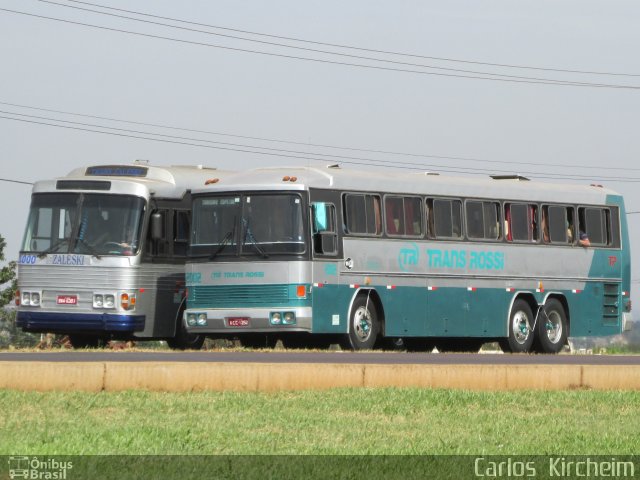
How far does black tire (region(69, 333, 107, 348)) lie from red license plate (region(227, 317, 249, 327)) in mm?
3691

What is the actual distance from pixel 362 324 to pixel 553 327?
5.57 metres

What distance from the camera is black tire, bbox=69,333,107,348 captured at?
31469mm

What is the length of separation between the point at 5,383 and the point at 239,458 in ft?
18.7

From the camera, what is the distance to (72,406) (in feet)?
47.9

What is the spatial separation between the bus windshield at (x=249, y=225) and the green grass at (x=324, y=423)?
10.9 m

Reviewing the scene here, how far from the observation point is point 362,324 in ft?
94.3

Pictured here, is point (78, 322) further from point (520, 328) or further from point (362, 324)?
point (520, 328)

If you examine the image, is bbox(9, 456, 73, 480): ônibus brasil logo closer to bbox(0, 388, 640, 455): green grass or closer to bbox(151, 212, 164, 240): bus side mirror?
bbox(0, 388, 640, 455): green grass

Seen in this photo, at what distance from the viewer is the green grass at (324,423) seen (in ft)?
39.4

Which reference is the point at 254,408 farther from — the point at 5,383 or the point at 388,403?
the point at 5,383

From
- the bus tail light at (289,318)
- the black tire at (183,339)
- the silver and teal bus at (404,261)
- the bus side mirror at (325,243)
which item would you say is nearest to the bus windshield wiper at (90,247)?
the silver and teal bus at (404,261)

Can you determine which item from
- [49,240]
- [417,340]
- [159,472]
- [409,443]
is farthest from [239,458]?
[417,340]

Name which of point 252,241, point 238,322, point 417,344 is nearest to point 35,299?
point 238,322

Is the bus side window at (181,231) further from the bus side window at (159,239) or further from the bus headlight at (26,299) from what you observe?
the bus headlight at (26,299)
